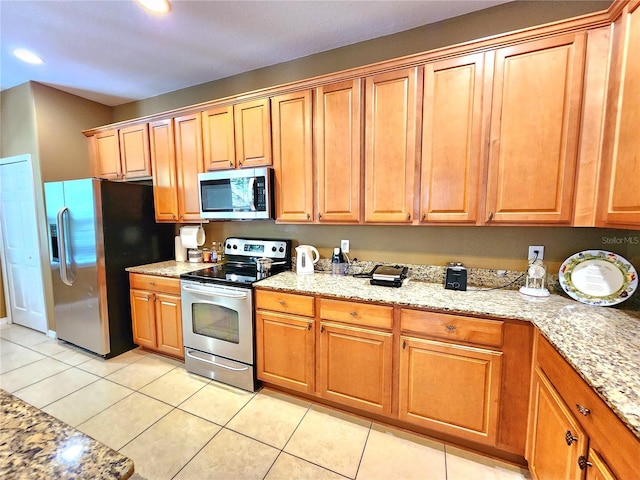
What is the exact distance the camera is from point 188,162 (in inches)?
106

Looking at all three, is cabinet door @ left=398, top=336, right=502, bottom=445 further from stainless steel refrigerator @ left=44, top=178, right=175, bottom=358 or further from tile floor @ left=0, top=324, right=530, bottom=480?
stainless steel refrigerator @ left=44, top=178, right=175, bottom=358

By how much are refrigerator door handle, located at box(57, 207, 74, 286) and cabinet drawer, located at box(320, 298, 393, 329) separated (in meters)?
2.61

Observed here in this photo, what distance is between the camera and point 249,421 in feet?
6.28

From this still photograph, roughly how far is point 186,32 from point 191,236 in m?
1.79

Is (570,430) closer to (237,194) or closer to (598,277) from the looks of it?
(598,277)

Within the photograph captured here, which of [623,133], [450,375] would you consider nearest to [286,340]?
[450,375]

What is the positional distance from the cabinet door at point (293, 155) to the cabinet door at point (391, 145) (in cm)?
47

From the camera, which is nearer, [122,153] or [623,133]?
[623,133]

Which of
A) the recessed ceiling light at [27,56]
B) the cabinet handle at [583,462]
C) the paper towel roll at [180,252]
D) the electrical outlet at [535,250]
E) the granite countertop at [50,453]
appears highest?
the recessed ceiling light at [27,56]

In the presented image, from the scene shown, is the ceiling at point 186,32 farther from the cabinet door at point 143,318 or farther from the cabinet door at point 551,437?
the cabinet door at point 551,437

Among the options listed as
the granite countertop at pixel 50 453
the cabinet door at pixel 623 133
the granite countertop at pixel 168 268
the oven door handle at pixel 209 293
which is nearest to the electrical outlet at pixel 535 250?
the cabinet door at pixel 623 133

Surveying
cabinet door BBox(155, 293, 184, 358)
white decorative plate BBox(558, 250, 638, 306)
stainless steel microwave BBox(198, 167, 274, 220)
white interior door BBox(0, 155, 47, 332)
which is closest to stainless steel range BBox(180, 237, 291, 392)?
cabinet door BBox(155, 293, 184, 358)

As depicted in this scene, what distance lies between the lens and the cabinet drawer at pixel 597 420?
0.76 meters

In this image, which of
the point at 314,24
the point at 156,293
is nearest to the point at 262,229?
the point at 156,293
